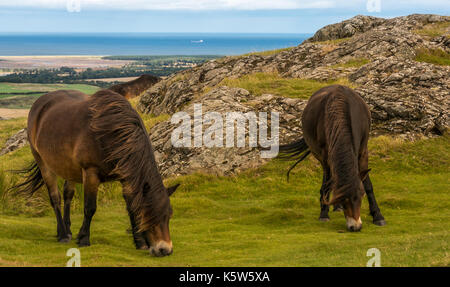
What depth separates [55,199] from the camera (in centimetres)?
1220

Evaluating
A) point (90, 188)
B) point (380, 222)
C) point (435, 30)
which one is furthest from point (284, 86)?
point (435, 30)

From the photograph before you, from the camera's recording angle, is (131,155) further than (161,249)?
Yes

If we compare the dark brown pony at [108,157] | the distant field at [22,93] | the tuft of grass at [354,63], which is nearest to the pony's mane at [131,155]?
the dark brown pony at [108,157]

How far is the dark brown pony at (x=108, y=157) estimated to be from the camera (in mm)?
9367

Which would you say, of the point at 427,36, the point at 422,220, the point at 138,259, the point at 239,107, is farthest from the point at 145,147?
the point at 427,36

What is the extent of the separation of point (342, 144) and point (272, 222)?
368 centimetres

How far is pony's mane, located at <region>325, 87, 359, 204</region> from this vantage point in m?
11.4

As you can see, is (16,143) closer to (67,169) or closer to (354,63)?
(354,63)

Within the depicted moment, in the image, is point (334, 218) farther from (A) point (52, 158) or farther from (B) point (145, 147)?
(A) point (52, 158)

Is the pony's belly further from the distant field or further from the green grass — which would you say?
the distant field

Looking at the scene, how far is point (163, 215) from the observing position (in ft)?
30.6

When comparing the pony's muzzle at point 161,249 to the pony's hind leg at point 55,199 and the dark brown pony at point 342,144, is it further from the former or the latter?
the dark brown pony at point 342,144

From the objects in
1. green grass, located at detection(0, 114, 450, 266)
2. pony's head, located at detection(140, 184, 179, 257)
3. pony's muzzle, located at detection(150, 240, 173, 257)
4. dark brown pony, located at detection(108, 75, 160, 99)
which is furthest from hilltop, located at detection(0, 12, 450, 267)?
dark brown pony, located at detection(108, 75, 160, 99)
